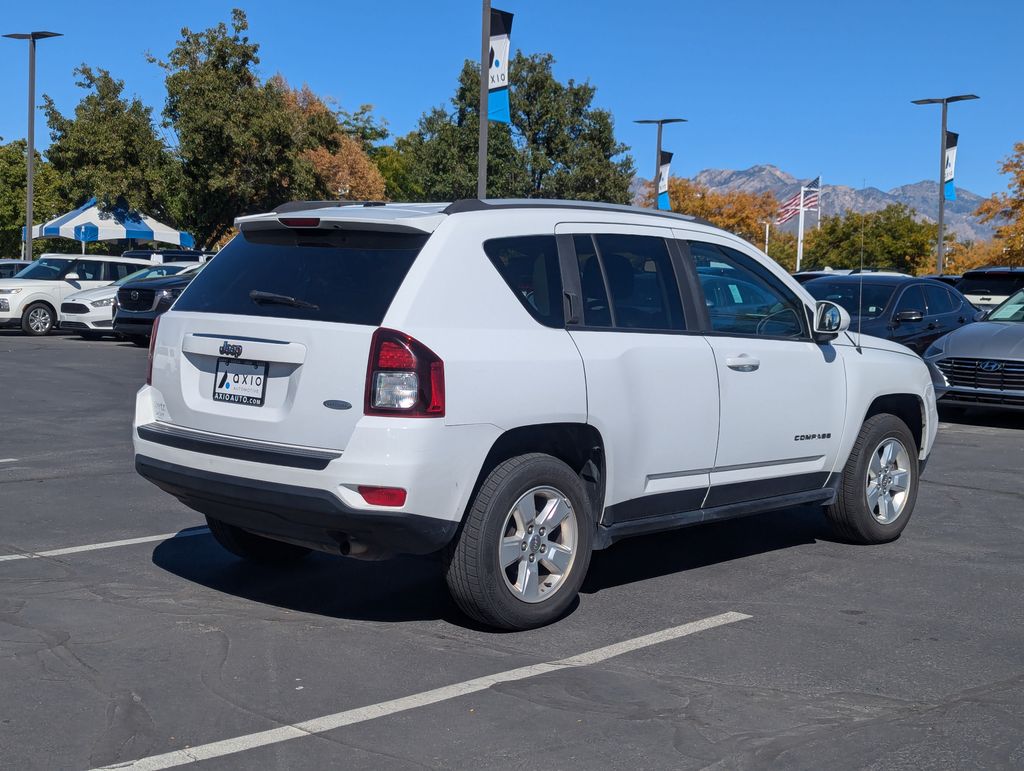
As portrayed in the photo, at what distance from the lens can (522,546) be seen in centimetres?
543

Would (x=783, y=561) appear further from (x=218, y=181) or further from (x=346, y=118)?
(x=346, y=118)

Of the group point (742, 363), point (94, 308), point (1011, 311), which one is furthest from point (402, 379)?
point (94, 308)

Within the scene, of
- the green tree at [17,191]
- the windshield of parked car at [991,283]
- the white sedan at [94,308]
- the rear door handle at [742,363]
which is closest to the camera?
the rear door handle at [742,363]

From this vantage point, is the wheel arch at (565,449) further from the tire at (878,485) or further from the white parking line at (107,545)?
the white parking line at (107,545)

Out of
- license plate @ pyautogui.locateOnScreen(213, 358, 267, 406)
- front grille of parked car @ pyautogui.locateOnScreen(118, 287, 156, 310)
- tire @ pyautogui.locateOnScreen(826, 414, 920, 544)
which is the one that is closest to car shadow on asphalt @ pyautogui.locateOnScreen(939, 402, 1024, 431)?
tire @ pyautogui.locateOnScreen(826, 414, 920, 544)

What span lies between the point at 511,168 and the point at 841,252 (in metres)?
35.4

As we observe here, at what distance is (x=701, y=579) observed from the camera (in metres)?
6.58

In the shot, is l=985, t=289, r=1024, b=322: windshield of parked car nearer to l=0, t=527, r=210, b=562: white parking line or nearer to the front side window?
l=0, t=527, r=210, b=562: white parking line

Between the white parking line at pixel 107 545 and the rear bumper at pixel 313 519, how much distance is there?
158 centimetres

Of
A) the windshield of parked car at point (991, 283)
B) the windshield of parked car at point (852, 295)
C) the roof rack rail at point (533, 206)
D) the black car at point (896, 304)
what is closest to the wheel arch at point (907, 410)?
the roof rack rail at point (533, 206)

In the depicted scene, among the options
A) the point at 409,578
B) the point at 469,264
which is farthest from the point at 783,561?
the point at 469,264

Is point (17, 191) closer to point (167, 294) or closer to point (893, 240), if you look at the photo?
point (167, 294)

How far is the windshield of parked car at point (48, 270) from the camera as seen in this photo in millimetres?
26031

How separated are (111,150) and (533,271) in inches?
1524
